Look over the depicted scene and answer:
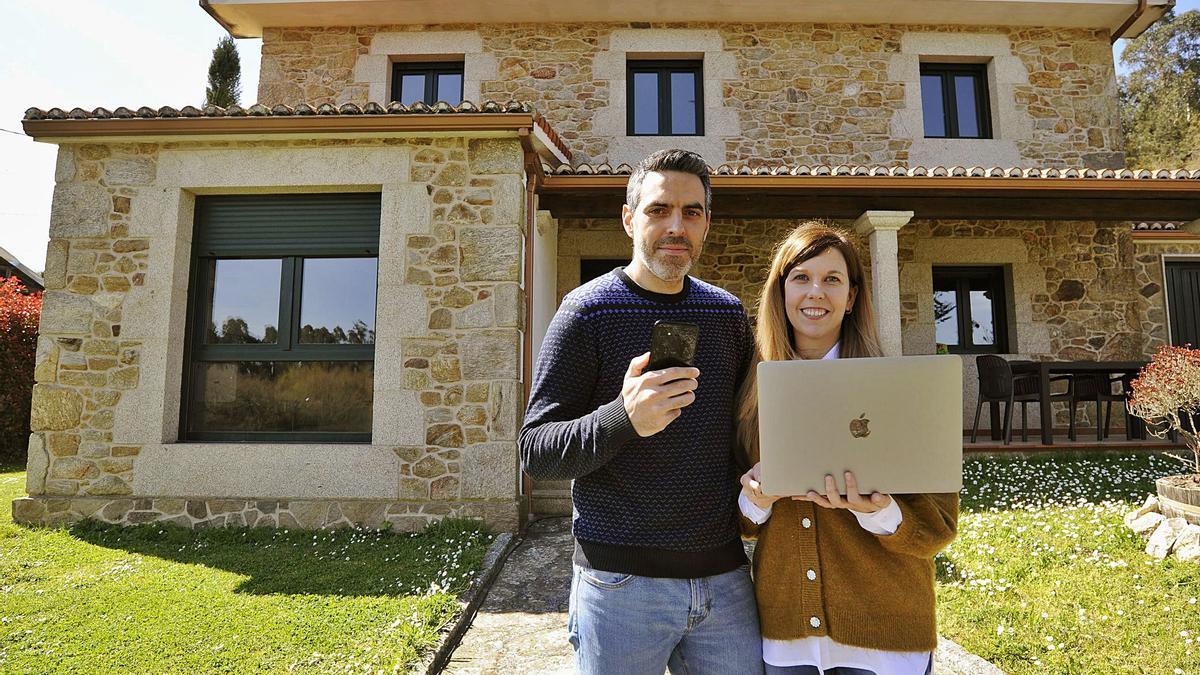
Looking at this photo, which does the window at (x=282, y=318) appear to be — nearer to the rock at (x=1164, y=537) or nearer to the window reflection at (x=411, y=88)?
the window reflection at (x=411, y=88)

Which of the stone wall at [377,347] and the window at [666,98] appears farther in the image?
the window at [666,98]

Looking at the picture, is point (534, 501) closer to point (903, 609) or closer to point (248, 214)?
point (248, 214)

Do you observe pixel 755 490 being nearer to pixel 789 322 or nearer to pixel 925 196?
pixel 789 322

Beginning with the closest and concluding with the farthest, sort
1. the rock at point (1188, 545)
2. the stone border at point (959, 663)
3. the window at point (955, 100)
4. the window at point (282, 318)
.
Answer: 1. the stone border at point (959, 663)
2. the rock at point (1188, 545)
3. the window at point (282, 318)
4. the window at point (955, 100)

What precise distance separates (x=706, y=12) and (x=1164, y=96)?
67.3 feet

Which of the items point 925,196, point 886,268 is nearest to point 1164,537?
point 886,268

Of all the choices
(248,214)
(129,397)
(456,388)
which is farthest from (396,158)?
(129,397)

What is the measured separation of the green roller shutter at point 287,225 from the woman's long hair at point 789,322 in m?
4.19

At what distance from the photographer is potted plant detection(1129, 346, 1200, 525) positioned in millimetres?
3818

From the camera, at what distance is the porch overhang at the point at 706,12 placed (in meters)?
7.40

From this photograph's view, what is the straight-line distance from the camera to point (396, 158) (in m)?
4.88

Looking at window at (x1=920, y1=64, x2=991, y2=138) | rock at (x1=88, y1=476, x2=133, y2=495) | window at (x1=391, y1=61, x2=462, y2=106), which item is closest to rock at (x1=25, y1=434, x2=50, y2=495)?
rock at (x1=88, y1=476, x2=133, y2=495)

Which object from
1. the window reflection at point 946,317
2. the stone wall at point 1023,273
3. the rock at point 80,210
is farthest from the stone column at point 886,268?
the rock at point 80,210

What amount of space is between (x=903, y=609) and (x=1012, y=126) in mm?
8262
